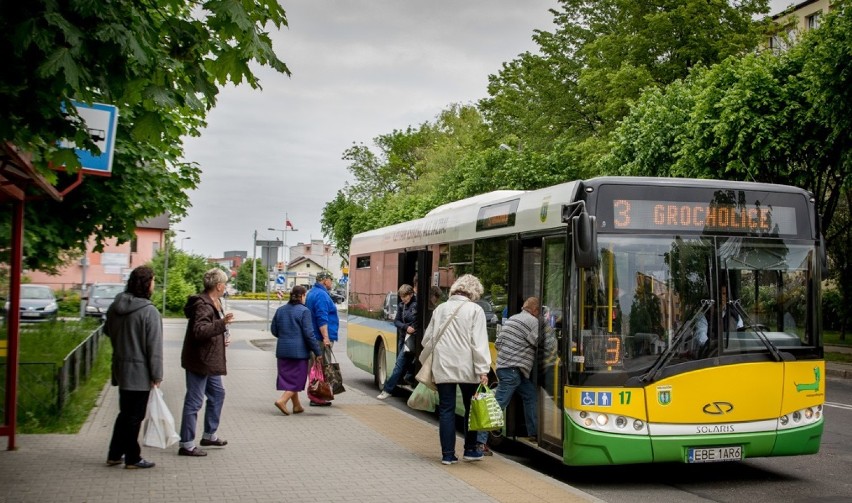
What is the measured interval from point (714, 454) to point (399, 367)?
22.5 ft

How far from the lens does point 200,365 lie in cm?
926

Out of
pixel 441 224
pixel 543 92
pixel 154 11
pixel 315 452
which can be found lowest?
pixel 315 452

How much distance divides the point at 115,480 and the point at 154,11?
3833 millimetres

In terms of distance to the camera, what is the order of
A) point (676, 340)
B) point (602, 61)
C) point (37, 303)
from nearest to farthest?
point (676, 340) < point (602, 61) < point (37, 303)

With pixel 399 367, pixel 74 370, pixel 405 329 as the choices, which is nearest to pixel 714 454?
pixel 405 329

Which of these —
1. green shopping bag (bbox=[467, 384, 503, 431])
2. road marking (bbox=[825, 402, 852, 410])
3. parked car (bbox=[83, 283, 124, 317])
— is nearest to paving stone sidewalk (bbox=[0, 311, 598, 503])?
green shopping bag (bbox=[467, 384, 503, 431])

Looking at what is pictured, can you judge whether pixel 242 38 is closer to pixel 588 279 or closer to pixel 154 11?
pixel 154 11

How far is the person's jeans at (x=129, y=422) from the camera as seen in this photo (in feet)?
27.0

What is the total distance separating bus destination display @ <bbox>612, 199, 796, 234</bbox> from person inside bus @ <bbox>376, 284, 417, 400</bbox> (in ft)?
19.6

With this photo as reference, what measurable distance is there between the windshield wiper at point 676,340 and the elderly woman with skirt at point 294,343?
5.22m

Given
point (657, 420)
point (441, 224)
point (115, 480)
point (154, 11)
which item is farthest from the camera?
point (441, 224)

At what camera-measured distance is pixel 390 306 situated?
52.3 feet

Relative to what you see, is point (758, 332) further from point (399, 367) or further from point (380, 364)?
point (380, 364)

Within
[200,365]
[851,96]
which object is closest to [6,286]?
[200,365]
